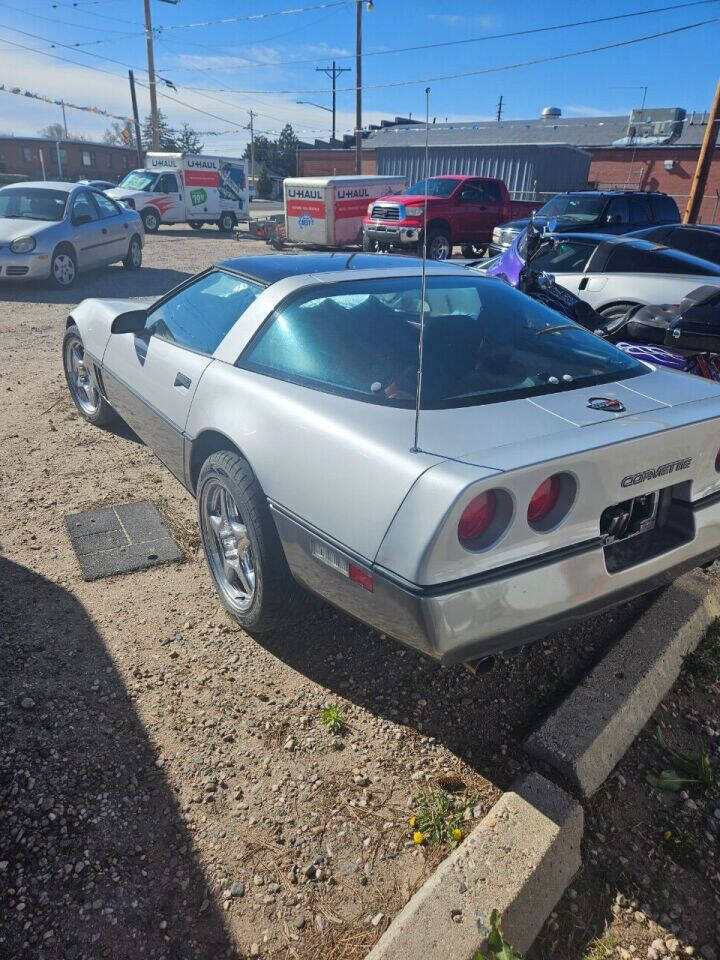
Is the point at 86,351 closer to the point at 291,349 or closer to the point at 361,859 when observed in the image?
the point at 291,349

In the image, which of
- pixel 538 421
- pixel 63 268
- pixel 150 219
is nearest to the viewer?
pixel 538 421

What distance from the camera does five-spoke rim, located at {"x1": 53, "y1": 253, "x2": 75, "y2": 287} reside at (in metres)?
10.4

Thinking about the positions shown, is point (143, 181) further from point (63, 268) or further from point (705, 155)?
point (705, 155)

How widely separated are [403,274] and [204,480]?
130cm

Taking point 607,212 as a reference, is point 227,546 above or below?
below

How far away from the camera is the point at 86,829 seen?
2.00 m

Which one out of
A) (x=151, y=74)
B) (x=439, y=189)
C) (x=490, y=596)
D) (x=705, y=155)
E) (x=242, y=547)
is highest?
(x=151, y=74)

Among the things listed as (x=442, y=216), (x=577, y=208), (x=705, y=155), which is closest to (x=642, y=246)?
(x=577, y=208)

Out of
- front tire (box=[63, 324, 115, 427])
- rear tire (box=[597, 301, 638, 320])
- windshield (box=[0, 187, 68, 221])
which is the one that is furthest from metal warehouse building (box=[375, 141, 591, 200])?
front tire (box=[63, 324, 115, 427])

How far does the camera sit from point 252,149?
6091 centimetres

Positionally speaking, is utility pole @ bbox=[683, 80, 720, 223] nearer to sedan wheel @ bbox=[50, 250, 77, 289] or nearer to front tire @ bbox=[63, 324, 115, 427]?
sedan wheel @ bbox=[50, 250, 77, 289]

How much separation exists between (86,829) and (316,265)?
97.2 inches

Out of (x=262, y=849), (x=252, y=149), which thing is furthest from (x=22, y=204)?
(x=252, y=149)

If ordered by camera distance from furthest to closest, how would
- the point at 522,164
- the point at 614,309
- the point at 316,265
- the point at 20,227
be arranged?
the point at 522,164
the point at 20,227
the point at 614,309
the point at 316,265
